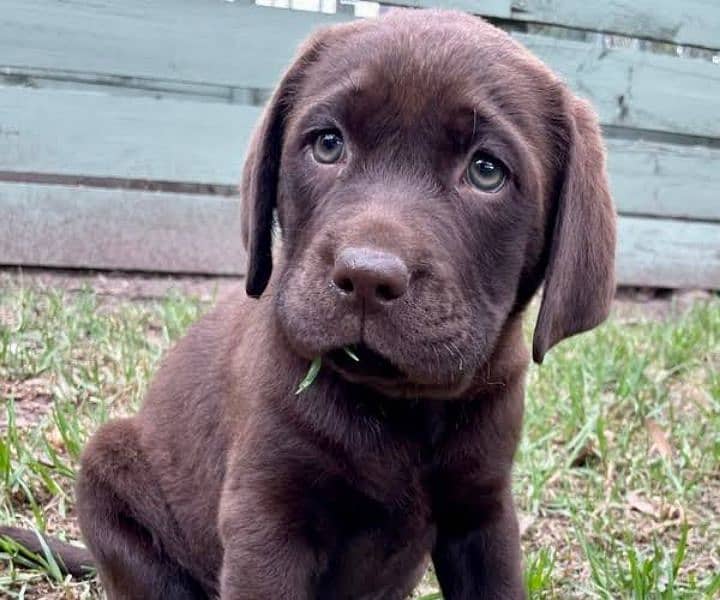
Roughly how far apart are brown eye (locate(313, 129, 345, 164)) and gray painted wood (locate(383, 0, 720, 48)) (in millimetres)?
4179

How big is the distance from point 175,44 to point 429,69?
3922mm

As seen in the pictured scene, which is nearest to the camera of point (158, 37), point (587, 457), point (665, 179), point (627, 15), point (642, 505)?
point (642, 505)

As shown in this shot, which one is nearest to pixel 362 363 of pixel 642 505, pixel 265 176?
pixel 265 176

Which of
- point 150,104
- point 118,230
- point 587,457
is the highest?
point 150,104

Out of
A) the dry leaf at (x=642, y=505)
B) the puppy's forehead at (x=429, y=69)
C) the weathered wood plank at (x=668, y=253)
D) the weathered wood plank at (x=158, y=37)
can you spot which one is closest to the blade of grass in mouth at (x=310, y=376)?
the puppy's forehead at (x=429, y=69)

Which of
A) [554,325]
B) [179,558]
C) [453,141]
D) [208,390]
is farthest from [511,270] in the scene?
[179,558]

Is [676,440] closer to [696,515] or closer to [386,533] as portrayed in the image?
[696,515]

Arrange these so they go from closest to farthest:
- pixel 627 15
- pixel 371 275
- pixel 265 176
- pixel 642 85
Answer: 1. pixel 371 275
2. pixel 265 176
3. pixel 627 15
4. pixel 642 85

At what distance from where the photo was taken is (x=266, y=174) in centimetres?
250

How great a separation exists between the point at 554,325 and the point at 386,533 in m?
0.61

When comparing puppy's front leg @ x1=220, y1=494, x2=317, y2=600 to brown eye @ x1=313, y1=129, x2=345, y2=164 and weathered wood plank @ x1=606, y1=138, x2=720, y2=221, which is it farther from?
weathered wood plank @ x1=606, y1=138, x2=720, y2=221

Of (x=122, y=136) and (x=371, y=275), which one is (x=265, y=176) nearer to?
(x=371, y=275)

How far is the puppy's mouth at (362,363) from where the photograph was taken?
2.09 meters

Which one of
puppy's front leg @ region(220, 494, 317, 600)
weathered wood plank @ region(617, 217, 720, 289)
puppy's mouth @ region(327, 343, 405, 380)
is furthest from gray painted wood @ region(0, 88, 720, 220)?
puppy's mouth @ region(327, 343, 405, 380)
